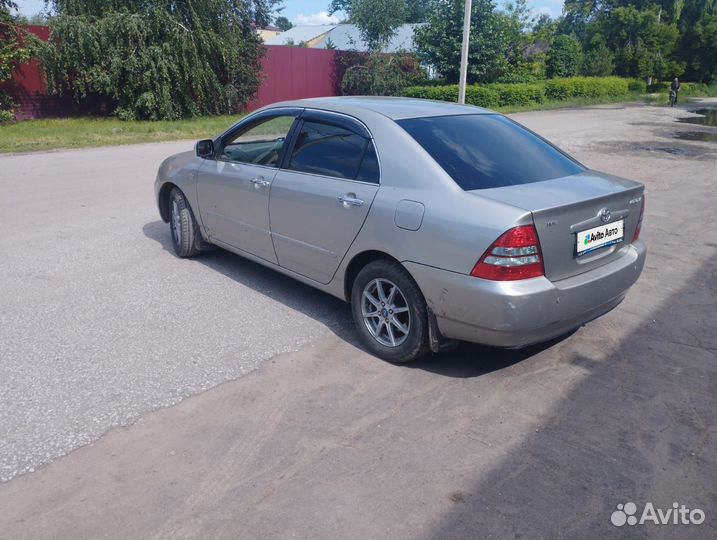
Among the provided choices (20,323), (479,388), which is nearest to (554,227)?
(479,388)

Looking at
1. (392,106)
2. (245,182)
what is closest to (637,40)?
(392,106)

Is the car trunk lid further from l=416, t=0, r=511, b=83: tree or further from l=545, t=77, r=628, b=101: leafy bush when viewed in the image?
l=545, t=77, r=628, b=101: leafy bush

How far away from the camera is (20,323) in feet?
15.4

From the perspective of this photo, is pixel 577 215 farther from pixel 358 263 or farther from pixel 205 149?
pixel 205 149

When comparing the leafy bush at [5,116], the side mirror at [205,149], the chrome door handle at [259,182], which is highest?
the side mirror at [205,149]

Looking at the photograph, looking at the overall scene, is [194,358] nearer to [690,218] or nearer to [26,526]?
[26,526]

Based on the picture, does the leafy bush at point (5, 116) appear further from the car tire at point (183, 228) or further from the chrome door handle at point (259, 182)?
the chrome door handle at point (259, 182)

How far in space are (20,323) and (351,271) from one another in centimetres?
246

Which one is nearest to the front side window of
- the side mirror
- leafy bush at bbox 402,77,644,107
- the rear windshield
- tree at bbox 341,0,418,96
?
the side mirror

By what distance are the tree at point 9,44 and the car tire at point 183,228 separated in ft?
46.9

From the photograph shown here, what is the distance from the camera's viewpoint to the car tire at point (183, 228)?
6125 mm

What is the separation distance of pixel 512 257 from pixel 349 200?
123cm

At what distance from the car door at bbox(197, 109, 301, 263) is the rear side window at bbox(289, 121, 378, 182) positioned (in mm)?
237

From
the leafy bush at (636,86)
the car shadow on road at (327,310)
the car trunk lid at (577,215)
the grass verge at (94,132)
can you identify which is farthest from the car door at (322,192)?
the leafy bush at (636,86)
